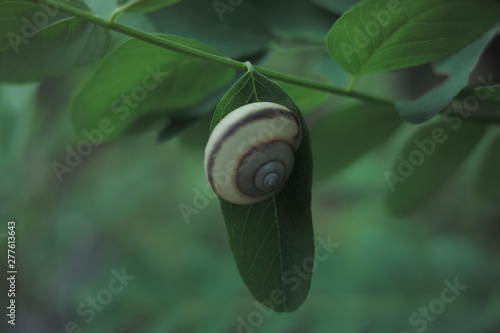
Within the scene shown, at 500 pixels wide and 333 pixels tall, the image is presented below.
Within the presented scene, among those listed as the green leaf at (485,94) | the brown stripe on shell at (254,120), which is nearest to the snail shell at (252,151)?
→ the brown stripe on shell at (254,120)

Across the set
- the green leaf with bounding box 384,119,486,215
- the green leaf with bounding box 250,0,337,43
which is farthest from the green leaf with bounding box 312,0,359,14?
the green leaf with bounding box 384,119,486,215

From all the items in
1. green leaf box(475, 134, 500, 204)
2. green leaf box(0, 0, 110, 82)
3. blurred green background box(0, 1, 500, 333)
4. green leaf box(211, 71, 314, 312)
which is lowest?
blurred green background box(0, 1, 500, 333)

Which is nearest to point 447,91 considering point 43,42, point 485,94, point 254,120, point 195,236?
point 485,94

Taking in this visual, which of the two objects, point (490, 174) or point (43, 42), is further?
point (490, 174)

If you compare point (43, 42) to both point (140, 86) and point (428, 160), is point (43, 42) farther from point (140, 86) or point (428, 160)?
point (428, 160)

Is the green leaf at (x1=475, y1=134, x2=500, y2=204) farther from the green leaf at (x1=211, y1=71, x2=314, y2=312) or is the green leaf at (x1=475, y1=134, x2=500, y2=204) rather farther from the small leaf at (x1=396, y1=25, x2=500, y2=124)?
the green leaf at (x1=211, y1=71, x2=314, y2=312)

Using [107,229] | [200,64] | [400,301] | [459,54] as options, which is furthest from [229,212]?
[107,229]

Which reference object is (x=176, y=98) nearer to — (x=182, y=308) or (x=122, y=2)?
(x=122, y=2)
